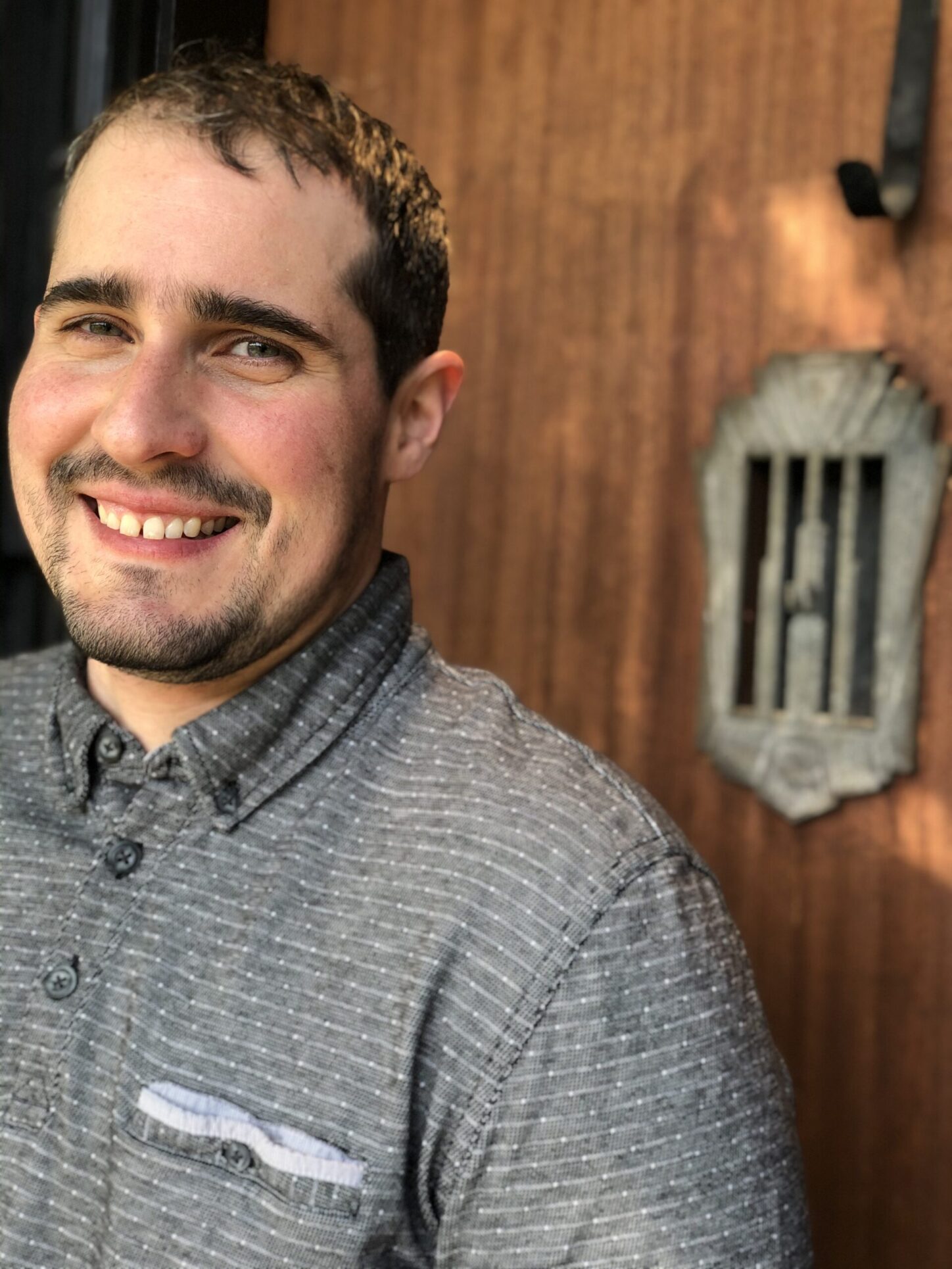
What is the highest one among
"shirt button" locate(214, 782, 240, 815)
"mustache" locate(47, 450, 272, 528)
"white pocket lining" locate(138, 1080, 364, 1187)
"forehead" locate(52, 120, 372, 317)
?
"forehead" locate(52, 120, 372, 317)

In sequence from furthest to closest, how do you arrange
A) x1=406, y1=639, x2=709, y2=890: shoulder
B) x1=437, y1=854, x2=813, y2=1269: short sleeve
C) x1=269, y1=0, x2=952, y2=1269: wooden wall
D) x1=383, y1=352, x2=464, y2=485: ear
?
x1=269, y1=0, x2=952, y2=1269: wooden wall < x1=383, y1=352, x2=464, y2=485: ear < x1=406, y1=639, x2=709, y2=890: shoulder < x1=437, y1=854, x2=813, y2=1269: short sleeve

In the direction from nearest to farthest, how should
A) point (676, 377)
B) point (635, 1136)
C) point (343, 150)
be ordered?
point (635, 1136) < point (343, 150) < point (676, 377)

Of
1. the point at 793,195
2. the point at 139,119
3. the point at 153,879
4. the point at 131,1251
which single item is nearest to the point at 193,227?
the point at 139,119

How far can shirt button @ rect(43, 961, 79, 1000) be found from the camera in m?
1.06

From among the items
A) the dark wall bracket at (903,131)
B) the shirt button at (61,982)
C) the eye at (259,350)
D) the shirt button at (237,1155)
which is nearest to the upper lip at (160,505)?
the eye at (259,350)

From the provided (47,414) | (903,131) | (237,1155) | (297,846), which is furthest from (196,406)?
(903,131)

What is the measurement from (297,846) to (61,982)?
0.66 feet

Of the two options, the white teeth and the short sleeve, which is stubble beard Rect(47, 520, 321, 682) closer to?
the white teeth

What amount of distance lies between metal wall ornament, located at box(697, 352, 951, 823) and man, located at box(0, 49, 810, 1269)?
337mm

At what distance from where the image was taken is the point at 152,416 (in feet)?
3.55

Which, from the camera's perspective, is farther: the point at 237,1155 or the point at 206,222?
the point at 206,222

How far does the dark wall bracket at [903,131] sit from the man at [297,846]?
0.40 meters

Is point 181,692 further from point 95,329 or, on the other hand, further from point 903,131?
point 903,131

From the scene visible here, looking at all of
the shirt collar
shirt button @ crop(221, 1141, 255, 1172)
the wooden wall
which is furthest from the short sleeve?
the wooden wall
